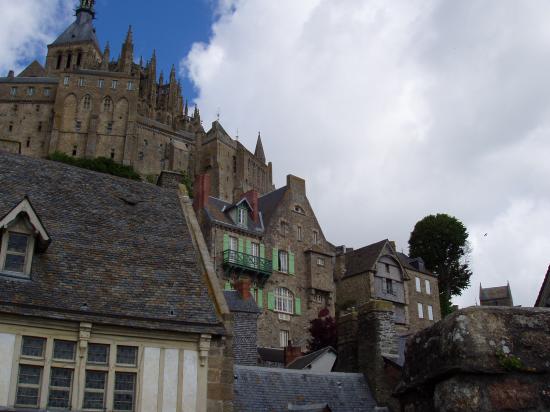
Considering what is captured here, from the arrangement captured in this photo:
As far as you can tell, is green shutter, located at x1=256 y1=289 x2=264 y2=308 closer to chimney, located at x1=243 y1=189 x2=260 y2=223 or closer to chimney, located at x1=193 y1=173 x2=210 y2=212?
chimney, located at x1=243 y1=189 x2=260 y2=223

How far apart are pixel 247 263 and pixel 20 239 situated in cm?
3284

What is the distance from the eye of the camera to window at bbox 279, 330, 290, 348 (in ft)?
→ 149

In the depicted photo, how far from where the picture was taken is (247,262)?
45188 mm

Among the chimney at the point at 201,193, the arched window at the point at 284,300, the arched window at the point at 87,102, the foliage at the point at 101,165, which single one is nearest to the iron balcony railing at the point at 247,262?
the arched window at the point at 284,300

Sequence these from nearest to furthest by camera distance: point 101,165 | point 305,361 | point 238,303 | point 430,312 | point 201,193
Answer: point 305,361
point 238,303
point 201,193
point 430,312
point 101,165

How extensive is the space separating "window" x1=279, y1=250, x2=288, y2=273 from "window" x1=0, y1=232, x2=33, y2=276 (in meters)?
35.8

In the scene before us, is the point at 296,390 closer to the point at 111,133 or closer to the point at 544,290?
the point at 544,290

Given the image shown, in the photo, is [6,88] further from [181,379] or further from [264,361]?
[181,379]

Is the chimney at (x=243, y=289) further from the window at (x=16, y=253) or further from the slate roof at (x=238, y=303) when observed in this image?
the window at (x=16, y=253)

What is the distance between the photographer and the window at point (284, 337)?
149ft

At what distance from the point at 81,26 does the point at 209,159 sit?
54.9 metres

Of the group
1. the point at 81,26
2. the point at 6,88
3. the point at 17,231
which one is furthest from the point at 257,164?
the point at 17,231

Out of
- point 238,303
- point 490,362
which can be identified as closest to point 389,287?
point 238,303

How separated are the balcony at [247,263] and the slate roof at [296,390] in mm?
25884
